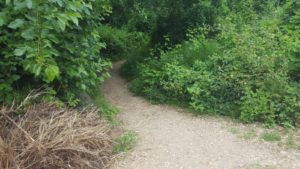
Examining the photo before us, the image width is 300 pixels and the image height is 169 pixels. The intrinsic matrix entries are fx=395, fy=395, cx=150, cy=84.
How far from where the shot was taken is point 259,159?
17.2 feet

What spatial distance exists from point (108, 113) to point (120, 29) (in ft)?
28.4

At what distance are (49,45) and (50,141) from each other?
1.36 m

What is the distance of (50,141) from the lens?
4543 mm

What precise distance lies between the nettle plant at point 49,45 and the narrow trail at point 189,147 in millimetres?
1249

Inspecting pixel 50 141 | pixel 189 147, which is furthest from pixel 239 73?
pixel 50 141

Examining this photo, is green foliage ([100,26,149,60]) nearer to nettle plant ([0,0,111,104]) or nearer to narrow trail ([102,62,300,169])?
narrow trail ([102,62,300,169])

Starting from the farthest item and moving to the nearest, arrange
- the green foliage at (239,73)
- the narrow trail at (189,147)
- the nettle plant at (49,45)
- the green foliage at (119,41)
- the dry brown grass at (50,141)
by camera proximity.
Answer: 1. the green foliage at (119,41)
2. the green foliage at (239,73)
3. the narrow trail at (189,147)
4. the dry brown grass at (50,141)
5. the nettle plant at (49,45)

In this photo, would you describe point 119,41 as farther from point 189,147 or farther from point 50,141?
point 50,141

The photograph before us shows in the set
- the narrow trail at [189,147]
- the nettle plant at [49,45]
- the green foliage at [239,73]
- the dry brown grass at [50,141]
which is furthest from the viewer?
the green foliage at [239,73]

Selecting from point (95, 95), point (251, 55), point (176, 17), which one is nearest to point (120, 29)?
point (176, 17)

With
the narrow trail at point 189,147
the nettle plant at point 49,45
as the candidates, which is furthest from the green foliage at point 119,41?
the nettle plant at point 49,45

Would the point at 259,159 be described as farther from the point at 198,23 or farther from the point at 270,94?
the point at 198,23

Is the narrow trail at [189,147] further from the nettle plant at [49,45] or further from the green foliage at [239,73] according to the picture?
the nettle plant at [49,45]

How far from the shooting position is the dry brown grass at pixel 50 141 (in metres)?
4.39
